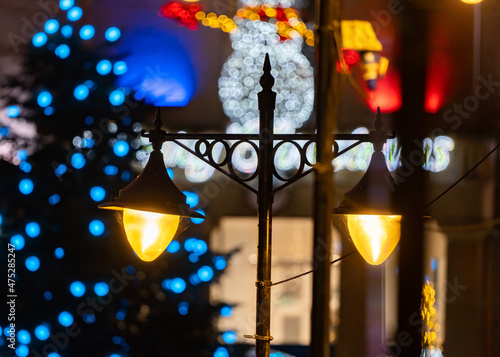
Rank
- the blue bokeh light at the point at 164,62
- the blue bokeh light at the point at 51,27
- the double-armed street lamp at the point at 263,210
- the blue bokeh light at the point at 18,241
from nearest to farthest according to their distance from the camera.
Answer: the double-armed street lamp at the point at 263,210, the blue bokeh light at the point at 18,241, the blue bokeh light at the point at 51,27, the blue bokeh light at the point at 164,62

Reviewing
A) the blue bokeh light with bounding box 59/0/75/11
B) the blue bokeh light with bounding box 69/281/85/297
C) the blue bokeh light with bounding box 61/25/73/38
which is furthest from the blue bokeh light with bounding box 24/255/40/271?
the blue bokeh light with bounding box 59/0/75/11

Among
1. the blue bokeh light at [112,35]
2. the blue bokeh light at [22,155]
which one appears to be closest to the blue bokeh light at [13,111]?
the blue bokeh light at [22,155]

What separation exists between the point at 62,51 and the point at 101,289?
→ 209 centimetres

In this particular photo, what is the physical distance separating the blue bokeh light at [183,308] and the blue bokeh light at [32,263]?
1.26 metres

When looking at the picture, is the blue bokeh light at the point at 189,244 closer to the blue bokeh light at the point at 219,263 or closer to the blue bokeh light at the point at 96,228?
the blue bokeh light at the point at 219,263

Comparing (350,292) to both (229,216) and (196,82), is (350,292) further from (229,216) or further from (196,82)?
(196,82)

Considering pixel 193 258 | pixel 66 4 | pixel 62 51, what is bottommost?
pixel 193 258

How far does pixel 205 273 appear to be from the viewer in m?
4.59

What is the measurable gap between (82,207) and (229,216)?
2645 millimetres

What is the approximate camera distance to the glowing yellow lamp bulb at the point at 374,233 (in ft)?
7.61

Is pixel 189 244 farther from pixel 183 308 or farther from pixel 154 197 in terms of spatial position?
pixel 154 197

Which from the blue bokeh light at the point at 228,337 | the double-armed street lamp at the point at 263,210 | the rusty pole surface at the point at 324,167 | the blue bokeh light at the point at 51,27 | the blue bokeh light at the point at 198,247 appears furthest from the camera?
the blue bokeh light at the point at 228,337

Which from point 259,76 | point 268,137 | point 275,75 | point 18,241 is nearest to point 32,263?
point 18,241

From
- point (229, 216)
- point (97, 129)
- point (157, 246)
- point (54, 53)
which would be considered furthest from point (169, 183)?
point (229, 216)
